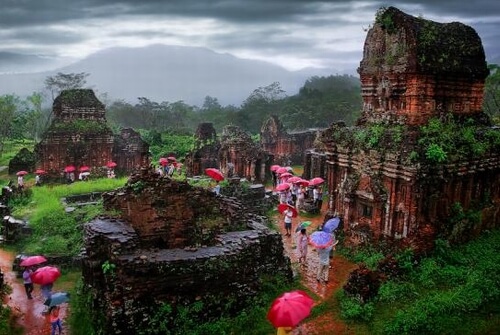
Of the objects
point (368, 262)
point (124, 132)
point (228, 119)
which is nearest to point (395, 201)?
point (368, 262)

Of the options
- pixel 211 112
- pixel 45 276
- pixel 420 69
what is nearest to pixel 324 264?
pixel 420 69

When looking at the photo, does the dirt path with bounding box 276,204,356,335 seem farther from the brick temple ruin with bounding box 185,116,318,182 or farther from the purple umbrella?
the brick temple ruin with bounding box 185,116,318,182

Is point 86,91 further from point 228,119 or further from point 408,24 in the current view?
point 228,119

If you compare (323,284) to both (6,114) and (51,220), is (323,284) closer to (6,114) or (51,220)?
(51,220)

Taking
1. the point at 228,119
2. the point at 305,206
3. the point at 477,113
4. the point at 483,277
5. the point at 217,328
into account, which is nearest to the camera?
the point at 217,328

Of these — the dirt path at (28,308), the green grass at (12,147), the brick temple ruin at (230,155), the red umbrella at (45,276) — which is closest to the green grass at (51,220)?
the dirt path at (28,308)

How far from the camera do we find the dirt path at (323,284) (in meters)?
10.2

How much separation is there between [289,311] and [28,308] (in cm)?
759

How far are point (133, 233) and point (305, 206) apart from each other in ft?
37.5

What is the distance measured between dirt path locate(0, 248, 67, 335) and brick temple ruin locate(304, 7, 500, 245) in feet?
30.6

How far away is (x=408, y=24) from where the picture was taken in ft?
43.5

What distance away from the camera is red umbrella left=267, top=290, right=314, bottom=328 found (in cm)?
792

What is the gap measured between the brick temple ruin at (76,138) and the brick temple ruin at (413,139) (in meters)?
17.9

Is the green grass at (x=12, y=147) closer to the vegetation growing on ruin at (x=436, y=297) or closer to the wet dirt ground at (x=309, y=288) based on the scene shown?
the wet dirt ground at (x=309, y=288)
